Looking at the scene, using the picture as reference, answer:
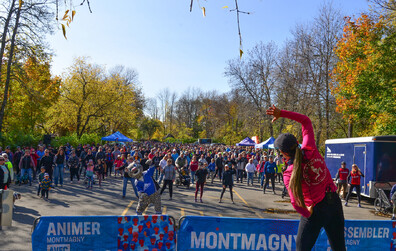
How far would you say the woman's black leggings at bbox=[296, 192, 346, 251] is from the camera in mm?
2908

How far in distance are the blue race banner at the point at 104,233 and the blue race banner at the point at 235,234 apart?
0.33 metres

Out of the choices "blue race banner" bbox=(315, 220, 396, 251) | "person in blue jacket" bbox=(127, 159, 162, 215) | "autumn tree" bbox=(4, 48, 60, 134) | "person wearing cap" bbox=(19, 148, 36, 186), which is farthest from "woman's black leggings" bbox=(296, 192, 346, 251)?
"autumn tree" bbox=(4, 48, 60, 134)

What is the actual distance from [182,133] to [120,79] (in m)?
40.8

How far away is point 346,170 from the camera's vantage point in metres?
14.6

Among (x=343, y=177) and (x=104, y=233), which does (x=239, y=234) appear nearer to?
(x=104, y=233)

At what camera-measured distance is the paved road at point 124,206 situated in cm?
1015

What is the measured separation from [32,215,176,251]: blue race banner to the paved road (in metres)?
2.92

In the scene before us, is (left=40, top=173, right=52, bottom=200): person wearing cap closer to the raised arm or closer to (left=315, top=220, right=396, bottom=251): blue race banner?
(left=315, top=220, right=396, bottom=251): blue race banner

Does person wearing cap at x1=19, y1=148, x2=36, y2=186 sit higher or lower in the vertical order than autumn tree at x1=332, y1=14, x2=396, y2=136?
lower

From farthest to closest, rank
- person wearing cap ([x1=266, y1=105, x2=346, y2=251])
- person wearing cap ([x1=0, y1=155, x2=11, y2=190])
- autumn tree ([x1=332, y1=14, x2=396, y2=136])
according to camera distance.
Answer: autumn tree ([x1=332, y1=14, x2=396, y2=136])
person wearing cap ([x1=0, y1=155, x2=11, y2=190])
person wearing cap ([x1=266, y1=105, x2=346, y2=251])

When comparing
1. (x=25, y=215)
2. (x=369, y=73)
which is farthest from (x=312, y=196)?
(x=369, y=73)

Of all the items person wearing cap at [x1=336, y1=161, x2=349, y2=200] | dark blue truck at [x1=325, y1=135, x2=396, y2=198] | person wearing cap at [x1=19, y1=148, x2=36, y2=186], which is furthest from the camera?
person wearing cap at [x1=19, y1=148, x2=36, y2=186]

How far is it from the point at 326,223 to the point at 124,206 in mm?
9772

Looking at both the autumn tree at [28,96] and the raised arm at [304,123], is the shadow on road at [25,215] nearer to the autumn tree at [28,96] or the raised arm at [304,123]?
the raised arm at [304,123]
